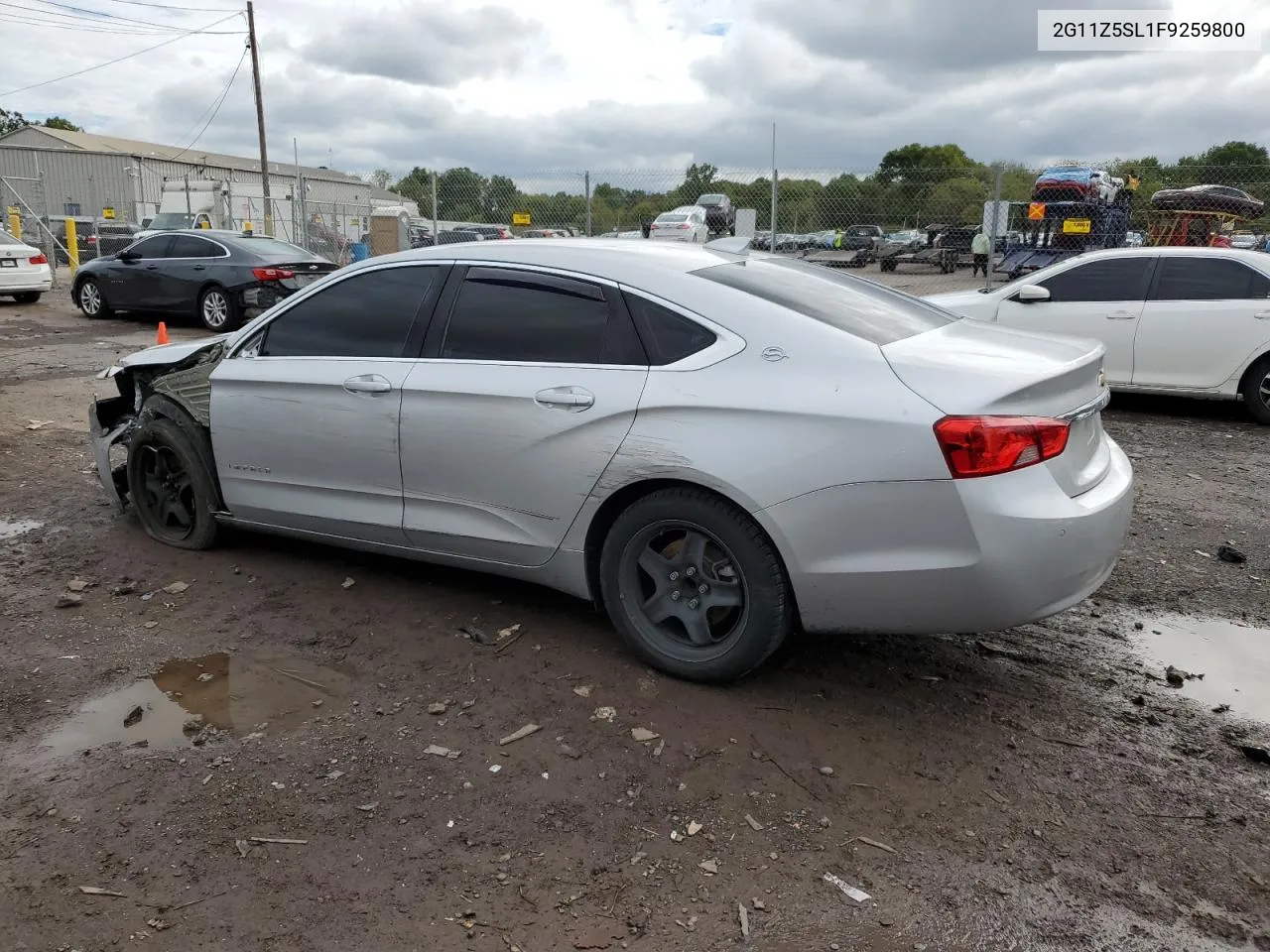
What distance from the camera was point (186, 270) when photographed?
47.6 feet

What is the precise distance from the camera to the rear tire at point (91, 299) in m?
15.9

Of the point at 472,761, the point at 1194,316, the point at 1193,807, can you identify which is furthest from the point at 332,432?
the point at 1194,316

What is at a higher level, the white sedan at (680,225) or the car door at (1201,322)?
the white sedan at (680,225)

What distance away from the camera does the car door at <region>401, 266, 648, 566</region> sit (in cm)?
366

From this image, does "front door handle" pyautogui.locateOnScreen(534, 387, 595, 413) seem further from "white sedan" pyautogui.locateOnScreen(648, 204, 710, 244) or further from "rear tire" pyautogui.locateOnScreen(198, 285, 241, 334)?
"white sedan" pyautogui.locateOnScreen(648, 204, 710, 244)

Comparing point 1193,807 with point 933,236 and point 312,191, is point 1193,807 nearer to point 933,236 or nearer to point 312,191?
point 933,236

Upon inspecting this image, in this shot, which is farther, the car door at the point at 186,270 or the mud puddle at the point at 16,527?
the car door at the point at 186,270

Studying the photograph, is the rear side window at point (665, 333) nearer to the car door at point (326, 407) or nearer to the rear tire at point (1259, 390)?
the car door at point (326, 407)

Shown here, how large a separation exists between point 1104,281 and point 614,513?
23.2 feet

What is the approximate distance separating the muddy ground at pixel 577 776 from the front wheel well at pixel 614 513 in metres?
0.36

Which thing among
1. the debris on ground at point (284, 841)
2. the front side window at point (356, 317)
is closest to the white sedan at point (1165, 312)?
the front side window at point (356, 317)

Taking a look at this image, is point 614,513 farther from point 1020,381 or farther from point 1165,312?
point 1165,312

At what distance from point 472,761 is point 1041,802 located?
1745mm

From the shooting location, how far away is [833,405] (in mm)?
3213
